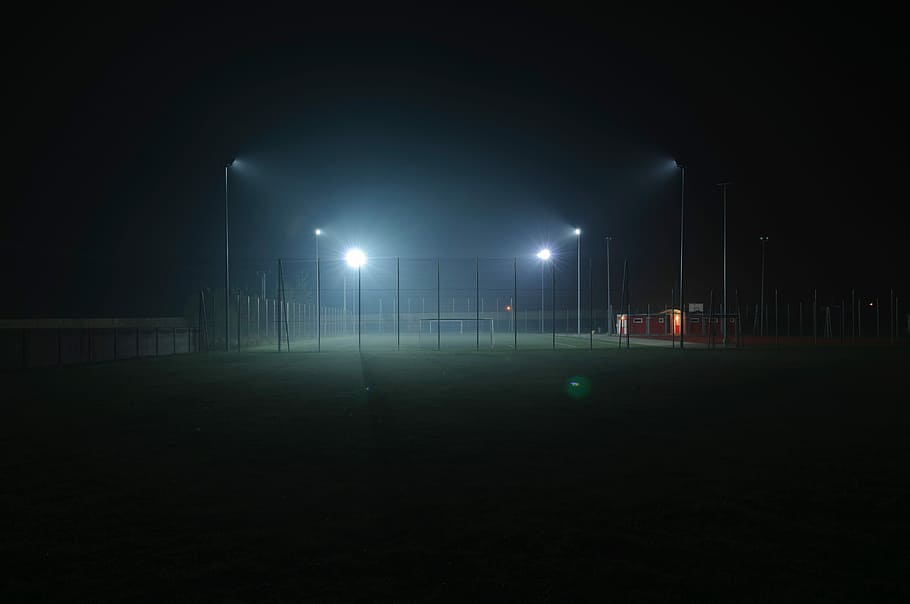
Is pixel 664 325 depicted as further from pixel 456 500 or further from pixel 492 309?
pixel 456 500

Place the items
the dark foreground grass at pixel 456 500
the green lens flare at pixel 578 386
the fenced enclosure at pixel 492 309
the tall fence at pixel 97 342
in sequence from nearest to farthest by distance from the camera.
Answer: the dark foreground grass at pixel 456 500, the green lens flare at pixel 578 386, the tall fence at pixel 97 342, the fenced enclosure at pixel 492 309

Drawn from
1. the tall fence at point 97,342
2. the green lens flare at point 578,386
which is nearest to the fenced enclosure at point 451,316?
the tall fence at point 97,342

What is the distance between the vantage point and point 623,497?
21.7 ft

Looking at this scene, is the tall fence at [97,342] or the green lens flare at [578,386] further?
→ the tall fence at [97,342]

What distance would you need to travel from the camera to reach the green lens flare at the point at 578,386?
15758 mm

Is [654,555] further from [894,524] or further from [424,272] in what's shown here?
[424,272]

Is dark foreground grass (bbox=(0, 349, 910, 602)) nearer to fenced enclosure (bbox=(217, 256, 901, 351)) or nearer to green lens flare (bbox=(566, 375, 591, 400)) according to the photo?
green lens flare (bbox=(566, 375, 591, 400))

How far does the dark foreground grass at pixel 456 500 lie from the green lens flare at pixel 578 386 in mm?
1131

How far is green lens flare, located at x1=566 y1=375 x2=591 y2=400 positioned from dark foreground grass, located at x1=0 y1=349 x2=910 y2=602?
1131 mm

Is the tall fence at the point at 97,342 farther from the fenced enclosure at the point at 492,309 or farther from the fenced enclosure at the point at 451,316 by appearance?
the fenced enclosure at the point at 492,309

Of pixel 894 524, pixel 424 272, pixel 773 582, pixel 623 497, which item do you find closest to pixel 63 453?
pixel 623 497

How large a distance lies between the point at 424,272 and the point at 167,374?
50.5m

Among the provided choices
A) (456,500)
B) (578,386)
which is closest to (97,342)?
(578,386)

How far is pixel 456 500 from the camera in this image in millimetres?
6523
